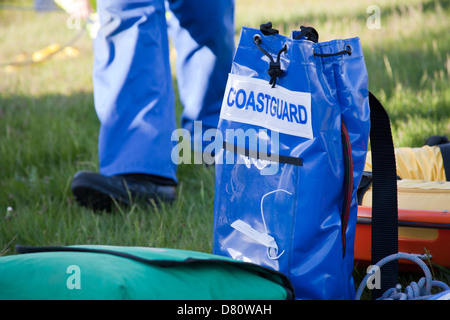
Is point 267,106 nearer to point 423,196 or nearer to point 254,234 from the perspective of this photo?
point 254,234

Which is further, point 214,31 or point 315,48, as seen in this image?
point 214,31

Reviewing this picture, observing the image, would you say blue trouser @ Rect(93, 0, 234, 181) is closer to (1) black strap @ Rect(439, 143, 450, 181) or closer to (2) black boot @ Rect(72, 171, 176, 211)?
(2) black boot @ Rect(72, 171, 176, 211)

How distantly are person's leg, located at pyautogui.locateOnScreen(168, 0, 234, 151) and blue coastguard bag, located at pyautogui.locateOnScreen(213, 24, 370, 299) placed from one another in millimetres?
1274

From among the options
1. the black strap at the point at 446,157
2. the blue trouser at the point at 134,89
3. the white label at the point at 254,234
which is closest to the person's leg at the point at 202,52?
the blue trouser at the point at 134,89

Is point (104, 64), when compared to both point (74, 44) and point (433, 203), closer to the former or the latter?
point (433, 203)

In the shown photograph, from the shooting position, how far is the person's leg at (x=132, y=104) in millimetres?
2322

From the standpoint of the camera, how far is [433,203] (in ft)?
5.69

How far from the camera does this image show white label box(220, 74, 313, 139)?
142 cm

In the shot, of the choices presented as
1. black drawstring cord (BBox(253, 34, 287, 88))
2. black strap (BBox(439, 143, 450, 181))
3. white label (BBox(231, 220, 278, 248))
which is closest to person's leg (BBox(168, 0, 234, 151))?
black strap (BBox(439, 143, 450, 181))

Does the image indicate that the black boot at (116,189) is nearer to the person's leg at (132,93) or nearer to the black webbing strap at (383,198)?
the person's leg at (132,93)

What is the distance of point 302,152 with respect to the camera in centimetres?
142

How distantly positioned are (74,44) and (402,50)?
3.52m

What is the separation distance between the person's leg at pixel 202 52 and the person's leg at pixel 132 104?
360 mm
